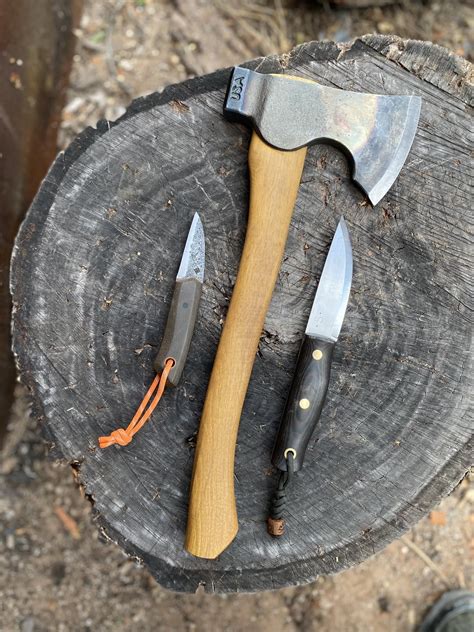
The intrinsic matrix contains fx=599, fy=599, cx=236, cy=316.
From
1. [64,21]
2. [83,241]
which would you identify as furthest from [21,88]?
[83,241]

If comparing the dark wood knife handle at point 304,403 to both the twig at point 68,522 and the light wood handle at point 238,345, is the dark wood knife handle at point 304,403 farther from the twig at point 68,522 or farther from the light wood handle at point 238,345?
the twig at point 68,522

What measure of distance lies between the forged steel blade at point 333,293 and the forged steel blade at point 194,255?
14.7 inches

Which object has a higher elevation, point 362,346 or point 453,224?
point 453,224

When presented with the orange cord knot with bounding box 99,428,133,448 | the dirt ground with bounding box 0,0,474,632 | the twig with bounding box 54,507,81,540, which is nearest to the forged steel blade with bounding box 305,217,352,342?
the orange cord knot with bounding box 99,428,133,448

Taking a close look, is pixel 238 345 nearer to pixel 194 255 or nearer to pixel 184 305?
pixel 184 305

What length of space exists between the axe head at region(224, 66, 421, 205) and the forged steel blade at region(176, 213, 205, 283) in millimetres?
343

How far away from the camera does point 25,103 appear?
2.64 meters

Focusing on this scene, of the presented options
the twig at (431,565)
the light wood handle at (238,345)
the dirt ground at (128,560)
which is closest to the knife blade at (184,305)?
the light wood handle at (238,345)

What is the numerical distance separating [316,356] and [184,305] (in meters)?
0.43

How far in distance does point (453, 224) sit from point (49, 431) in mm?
1418

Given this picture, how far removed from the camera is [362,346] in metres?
1.88

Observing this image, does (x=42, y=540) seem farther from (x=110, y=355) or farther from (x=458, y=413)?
(x=458, y=413)

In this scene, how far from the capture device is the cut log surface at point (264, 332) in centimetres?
186

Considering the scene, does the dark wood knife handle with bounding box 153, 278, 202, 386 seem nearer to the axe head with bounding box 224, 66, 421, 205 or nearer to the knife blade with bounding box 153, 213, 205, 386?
the knife blade with bounding box 153, 213, 205, 386
